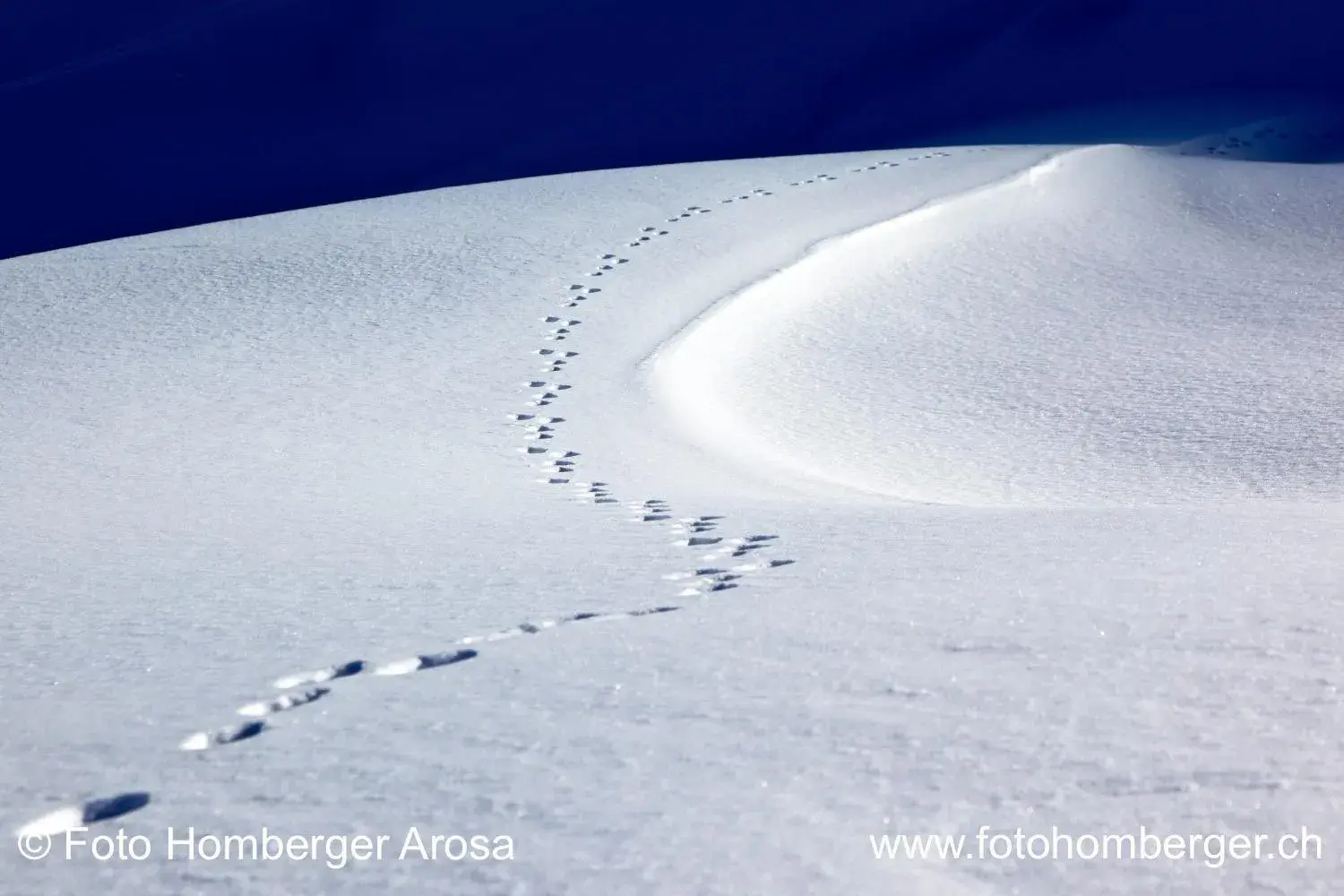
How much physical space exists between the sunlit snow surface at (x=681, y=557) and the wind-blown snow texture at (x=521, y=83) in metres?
10.4

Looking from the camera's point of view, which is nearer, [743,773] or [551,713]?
[743,773]

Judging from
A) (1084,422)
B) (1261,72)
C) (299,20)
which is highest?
(299,20)

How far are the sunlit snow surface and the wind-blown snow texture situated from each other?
34.1 feet

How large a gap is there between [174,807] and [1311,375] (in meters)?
4.94

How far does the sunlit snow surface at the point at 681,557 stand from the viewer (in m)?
1.52

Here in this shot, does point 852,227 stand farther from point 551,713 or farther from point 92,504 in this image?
point 551,713

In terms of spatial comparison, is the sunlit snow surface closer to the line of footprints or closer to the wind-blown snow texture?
the line of footprints

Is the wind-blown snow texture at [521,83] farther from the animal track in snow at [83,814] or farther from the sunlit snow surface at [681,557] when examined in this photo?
the animal track in snow at [83,814]

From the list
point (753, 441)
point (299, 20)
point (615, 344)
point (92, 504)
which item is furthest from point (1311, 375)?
point (299, 20)

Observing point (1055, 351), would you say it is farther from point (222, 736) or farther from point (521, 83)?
point (521, 83)

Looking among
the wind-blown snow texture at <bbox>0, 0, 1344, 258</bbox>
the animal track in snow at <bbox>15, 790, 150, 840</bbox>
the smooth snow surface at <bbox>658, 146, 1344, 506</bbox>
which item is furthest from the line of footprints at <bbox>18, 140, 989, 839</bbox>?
the wind-blown snow texture at <bbox>0, 0, 1344, 258</bbox>

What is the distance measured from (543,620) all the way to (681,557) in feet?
1.86

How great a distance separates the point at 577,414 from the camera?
498 centimetres

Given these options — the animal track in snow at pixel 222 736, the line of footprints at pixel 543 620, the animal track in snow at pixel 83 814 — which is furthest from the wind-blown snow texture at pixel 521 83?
the animal track in snow at pixel 83 814
